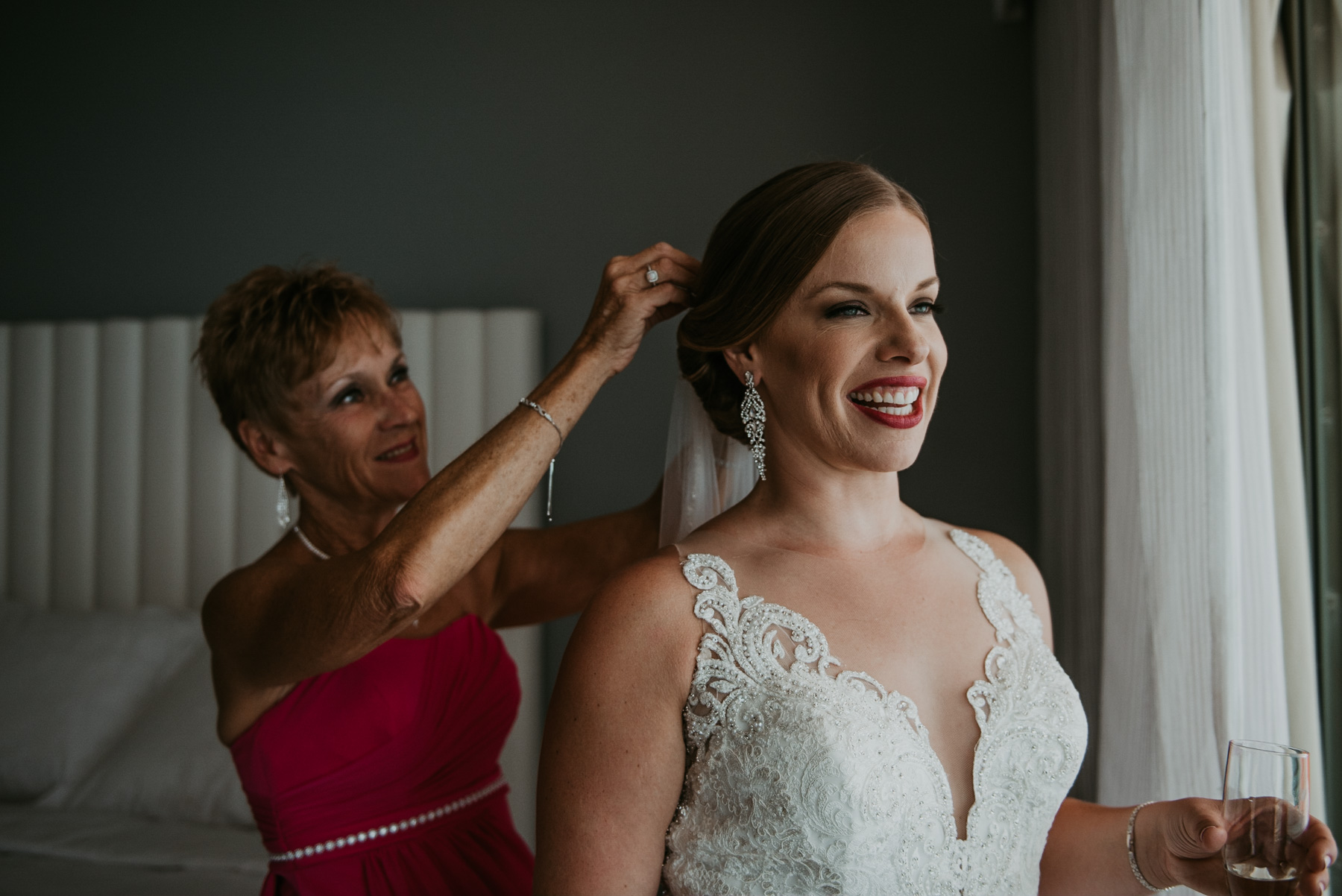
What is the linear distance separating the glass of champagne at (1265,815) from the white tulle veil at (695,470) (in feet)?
2.78

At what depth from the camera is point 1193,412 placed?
1609mm

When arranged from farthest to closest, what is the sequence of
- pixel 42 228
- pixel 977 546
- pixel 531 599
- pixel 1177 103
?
1. pixel 42 228
2. pixel 531 599
3. pixel 1177 103
4. pixel 977 546

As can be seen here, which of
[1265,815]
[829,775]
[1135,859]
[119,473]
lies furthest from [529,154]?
[1265,815]

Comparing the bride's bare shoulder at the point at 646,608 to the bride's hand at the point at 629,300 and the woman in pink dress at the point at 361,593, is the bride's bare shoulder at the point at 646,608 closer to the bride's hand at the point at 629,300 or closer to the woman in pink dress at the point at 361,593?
the woman in pink dress at the point at 361,593

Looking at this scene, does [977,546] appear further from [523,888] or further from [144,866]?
[144,866]

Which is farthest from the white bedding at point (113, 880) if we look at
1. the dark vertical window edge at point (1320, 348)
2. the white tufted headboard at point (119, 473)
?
the dark vertical window edge at point (1320, 348)

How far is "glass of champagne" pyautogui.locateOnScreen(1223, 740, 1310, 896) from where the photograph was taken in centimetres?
97

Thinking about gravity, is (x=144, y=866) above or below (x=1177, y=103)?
below

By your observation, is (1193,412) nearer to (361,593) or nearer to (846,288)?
(846,288)

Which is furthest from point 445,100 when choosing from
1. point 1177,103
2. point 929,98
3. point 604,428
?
point 1177,103

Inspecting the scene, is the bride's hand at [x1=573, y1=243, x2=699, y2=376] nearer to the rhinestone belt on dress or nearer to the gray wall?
the rhinestone belt on dress

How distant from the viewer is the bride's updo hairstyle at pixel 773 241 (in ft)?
4.29

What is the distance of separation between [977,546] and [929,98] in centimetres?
178

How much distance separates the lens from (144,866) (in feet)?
7.85
